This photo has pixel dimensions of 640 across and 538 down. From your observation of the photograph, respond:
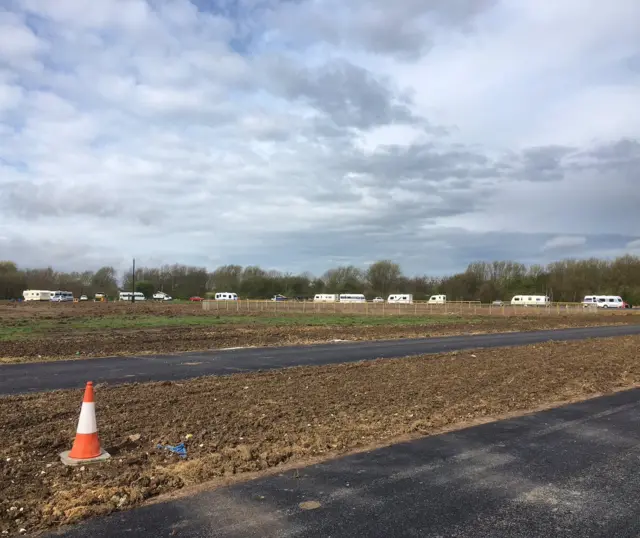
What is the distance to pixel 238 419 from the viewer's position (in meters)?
7.95

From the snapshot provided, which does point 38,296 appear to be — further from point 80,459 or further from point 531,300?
point 80,459

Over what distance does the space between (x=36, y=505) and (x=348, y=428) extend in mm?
3972

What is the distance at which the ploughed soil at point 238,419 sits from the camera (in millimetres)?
5160

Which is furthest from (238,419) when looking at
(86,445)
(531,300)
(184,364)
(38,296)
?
(38,296)

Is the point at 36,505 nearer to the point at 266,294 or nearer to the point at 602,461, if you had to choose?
the point at 602,461

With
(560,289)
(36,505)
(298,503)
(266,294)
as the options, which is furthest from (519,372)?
(266,294)

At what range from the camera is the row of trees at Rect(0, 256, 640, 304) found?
10031 centimetres

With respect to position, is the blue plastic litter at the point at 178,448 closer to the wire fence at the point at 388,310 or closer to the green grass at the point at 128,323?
the green grass at the point at 128,323

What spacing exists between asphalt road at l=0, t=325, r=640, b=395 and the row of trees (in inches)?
3282

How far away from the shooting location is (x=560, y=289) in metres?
103

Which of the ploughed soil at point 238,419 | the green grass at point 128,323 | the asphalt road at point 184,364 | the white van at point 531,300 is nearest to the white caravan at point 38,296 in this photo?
the green grass at point 128,323

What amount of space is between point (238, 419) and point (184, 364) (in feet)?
24.8

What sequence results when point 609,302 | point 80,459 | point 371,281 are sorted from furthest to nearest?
point 371,281 < point 609,302 < point 80,459

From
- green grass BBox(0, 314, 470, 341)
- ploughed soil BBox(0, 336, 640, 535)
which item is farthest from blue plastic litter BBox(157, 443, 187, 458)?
green grass BBox(0, 314, 470, 341)
